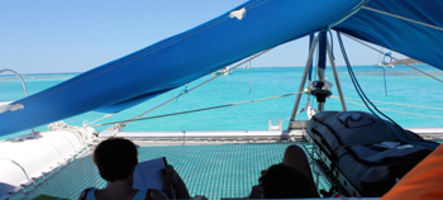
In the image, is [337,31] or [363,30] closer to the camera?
[363,30]

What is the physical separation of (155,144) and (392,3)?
3328mm

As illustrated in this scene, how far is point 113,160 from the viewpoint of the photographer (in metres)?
1.17

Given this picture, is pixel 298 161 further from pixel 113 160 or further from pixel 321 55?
pixel 321 55

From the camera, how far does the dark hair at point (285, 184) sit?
1228 millimetres

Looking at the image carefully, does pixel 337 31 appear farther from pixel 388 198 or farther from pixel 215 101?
pixel 215 101

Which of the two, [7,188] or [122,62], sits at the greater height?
[122,62]

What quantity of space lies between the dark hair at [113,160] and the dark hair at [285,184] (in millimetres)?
621

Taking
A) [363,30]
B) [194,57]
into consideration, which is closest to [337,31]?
[363,30]

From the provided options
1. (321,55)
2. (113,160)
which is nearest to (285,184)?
(113,160)

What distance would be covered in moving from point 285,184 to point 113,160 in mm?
744

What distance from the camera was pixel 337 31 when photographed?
328 centimetres

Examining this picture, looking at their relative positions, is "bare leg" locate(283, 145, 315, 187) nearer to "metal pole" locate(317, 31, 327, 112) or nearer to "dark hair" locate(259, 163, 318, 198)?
"dark hair" locate(259, 163, 318, 198)

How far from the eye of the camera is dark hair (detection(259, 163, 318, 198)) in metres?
1.23

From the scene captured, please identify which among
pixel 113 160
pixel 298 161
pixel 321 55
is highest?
pixel 321 55
